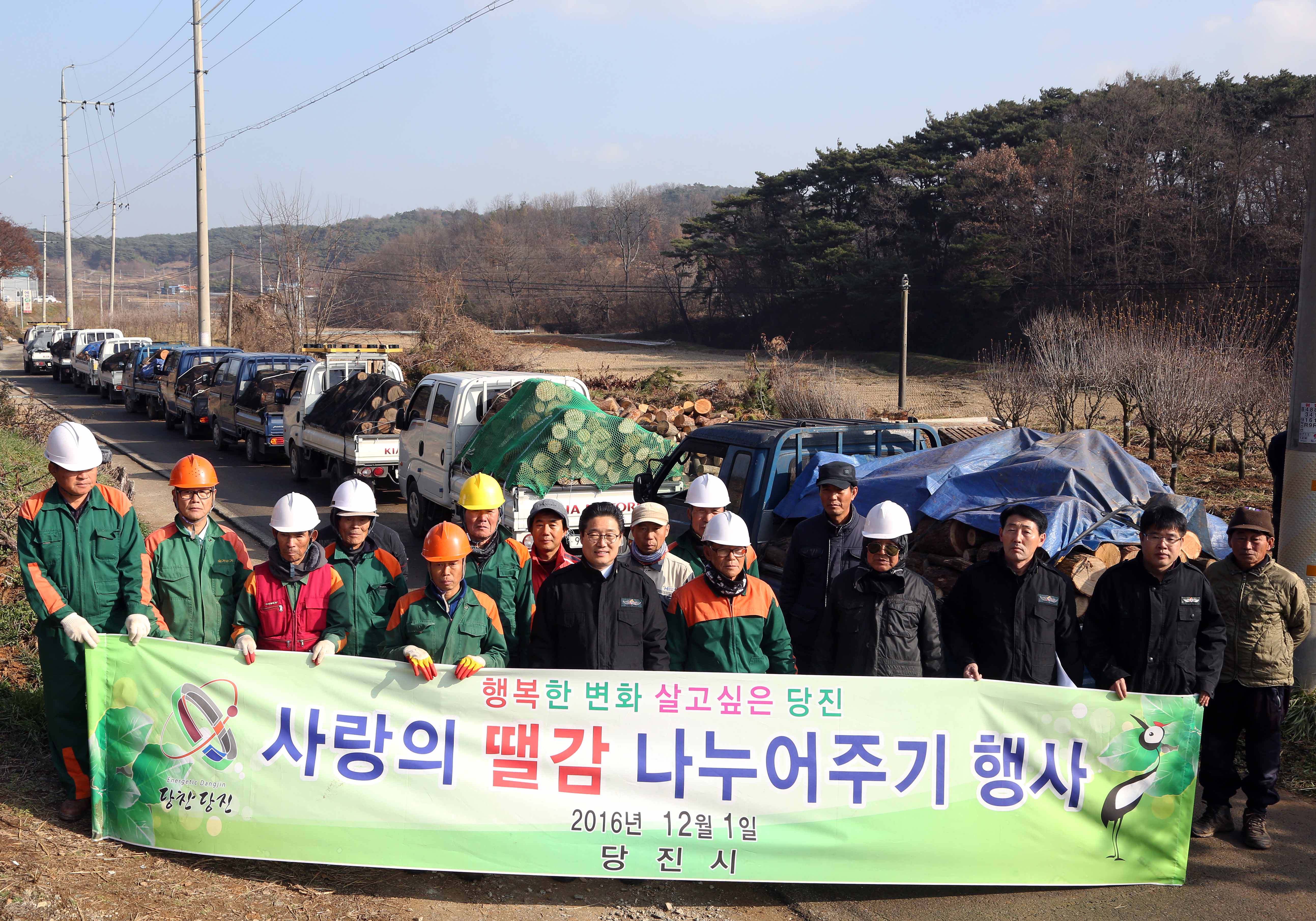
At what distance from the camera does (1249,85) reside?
47.5m

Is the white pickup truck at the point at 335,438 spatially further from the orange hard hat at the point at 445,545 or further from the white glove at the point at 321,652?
the orange hard hat at the point at 445,545

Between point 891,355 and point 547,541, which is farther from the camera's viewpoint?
point 891,355

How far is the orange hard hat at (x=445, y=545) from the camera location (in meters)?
4.89

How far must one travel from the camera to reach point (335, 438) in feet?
53.0

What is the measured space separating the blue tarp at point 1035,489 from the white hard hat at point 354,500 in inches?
136

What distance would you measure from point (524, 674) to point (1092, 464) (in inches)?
200

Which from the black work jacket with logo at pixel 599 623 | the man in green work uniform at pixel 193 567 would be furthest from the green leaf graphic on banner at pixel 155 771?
the black work jacket with logo at pixel 599 623

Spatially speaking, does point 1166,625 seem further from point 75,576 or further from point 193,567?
point 75,576

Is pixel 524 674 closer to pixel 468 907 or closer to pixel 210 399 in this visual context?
pixel 468 907

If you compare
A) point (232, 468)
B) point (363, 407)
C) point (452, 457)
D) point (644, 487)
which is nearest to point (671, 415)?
point (363, 407)

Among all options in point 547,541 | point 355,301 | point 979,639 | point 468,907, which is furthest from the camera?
point 355,301

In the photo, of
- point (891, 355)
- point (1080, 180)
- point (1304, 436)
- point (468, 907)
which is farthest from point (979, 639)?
point (891, 355)

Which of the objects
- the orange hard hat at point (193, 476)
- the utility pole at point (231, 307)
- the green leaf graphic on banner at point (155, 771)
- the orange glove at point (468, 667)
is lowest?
the green leaf graphic on banner at point (155, 771)

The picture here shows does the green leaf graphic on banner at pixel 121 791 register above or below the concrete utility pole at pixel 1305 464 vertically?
below
